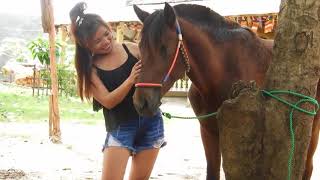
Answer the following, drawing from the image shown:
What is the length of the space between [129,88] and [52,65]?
4796 mm

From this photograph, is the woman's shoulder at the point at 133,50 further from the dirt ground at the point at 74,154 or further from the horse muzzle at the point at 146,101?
the dirt ground at the point at 74,154

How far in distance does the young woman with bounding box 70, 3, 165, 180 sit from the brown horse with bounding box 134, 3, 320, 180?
228mm

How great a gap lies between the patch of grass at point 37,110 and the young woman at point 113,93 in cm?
717

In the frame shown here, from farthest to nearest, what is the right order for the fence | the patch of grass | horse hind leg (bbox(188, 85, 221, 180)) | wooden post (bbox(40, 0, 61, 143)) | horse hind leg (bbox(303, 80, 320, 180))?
the fence, the patch of grass, wooden post (bbox(40, 0, 61, 143)), horse hind leg (bbox(303, 80, 320, 180)), horse hind leg (bbox(188, 85, 221, 180))

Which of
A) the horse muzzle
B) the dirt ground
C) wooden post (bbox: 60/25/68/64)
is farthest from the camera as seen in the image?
wooden post (bbox: 60/25/68/64)

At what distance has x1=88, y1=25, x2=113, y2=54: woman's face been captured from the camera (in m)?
2.58

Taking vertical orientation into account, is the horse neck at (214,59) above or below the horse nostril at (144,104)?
above

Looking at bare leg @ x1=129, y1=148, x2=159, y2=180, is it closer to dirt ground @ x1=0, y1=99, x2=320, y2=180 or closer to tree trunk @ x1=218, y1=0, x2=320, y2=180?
tree trunk @ x1=218, y1=0, x2=320, y2=180

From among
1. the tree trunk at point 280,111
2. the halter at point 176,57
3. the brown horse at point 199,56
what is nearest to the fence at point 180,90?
the brown horse at point 199,56

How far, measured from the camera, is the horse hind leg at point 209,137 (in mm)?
2865

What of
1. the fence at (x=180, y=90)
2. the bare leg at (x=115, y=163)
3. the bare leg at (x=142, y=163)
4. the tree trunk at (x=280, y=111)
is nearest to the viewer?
the tree trunk at (x=280, y=111)

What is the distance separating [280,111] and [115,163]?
48.9 inches

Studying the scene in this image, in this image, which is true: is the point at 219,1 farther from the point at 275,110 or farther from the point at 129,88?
the point at 275,110

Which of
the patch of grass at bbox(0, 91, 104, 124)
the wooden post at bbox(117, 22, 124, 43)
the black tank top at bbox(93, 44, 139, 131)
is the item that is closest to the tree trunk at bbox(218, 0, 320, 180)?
the black tank top at bbox(93, 44, 139, 131)
